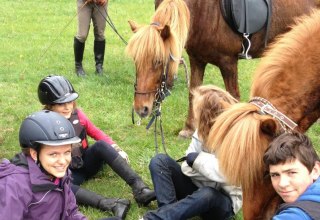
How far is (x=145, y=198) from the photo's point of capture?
378cm

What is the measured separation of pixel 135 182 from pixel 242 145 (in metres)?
1.74

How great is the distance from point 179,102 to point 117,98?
0.89 meters

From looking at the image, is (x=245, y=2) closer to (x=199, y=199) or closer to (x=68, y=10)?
(x=199, y=199)

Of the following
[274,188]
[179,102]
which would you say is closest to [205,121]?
[274,188]

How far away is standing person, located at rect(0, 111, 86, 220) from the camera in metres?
2.50

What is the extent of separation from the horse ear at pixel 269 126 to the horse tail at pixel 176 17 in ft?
6.93

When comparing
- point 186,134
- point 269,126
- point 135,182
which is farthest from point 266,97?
point 186,134

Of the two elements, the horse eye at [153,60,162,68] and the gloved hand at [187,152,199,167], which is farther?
the horse eye at [153,60,162,68]

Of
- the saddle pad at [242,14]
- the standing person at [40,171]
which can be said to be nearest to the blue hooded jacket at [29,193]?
the standing person at [40,171]

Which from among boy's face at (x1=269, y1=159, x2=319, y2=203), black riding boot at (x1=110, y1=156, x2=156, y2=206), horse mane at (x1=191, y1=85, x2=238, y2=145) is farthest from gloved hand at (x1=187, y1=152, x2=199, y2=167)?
boy's face at (x1=269, y1=159, x2=319, y2=203)

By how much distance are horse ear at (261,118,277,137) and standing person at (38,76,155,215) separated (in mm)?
1599

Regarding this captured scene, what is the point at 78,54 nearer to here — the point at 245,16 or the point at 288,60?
the point at 245,16

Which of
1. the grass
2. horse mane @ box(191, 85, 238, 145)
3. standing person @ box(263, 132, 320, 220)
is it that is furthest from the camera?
the grass

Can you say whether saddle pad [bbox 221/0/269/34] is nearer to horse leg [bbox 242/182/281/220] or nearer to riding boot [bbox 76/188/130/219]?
riding boot [bbox 76/188/130/219]
